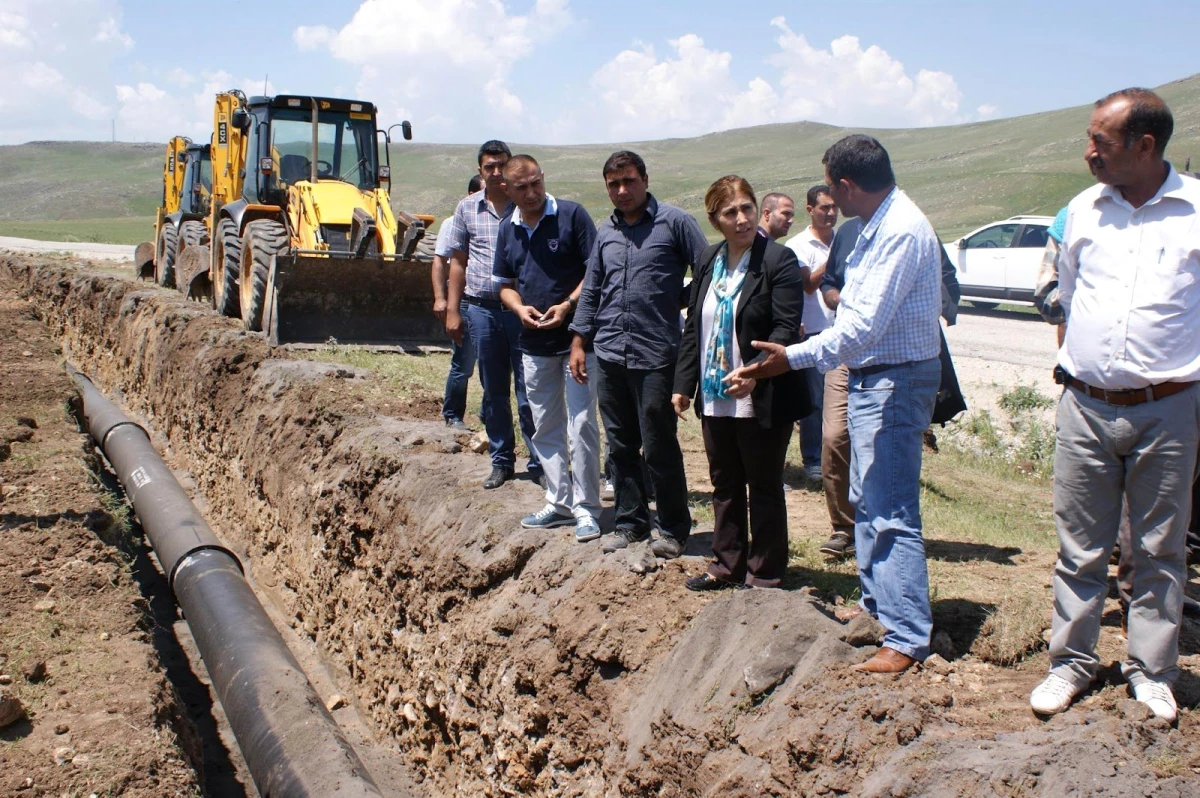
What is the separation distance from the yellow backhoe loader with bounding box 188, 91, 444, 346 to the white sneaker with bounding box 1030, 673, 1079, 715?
975 centimetres

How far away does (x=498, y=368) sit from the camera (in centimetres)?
622

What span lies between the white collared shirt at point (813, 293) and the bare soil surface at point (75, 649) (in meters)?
4.11

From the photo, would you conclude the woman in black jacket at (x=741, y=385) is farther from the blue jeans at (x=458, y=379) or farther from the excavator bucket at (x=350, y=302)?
→ the excavator bucket at (x=350, y=302)

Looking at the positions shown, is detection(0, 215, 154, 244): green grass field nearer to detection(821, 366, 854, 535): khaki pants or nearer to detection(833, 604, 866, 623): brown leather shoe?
detection(821, 366, 854, 535): khaki pants

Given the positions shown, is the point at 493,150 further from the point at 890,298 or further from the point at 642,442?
the point at 890,298

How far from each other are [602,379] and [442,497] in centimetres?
177

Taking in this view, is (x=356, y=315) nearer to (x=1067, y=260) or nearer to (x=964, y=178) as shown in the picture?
(x=1067, y=260)

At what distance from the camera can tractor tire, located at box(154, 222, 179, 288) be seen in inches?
683

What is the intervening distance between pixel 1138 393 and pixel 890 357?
→ 0.81 meters

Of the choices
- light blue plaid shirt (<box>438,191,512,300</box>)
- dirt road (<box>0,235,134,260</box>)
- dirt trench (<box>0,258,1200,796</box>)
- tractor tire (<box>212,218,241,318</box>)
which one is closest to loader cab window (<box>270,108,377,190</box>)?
tractor tire (<box>212,218,241,318</box>)

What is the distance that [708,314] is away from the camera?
4422 mm

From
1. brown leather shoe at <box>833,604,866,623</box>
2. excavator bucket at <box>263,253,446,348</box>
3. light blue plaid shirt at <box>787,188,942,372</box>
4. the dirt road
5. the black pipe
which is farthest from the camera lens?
the dirt road

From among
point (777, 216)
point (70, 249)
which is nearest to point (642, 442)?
point (777, 216)

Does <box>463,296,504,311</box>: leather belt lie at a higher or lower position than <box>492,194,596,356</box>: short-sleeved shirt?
lower
